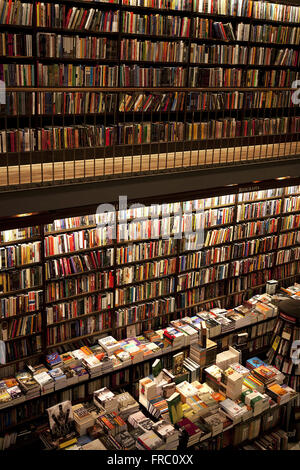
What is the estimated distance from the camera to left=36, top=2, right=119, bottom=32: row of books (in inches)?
178

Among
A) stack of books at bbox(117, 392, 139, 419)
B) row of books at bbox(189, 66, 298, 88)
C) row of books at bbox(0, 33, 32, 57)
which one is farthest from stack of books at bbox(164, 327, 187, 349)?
row of books at bbox(0, 33, 32, 57)

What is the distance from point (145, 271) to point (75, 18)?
287 cm

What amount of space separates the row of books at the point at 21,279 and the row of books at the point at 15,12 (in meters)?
2.40

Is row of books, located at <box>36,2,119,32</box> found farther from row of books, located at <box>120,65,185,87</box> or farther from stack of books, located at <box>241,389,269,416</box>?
stack of books, located at <box>241,389,269,416</box>

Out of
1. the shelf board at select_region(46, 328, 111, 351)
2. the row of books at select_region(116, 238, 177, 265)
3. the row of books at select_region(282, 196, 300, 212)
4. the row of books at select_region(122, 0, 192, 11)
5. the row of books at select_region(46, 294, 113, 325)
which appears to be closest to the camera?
the row of books at select_region(122, 0, 192, 11)

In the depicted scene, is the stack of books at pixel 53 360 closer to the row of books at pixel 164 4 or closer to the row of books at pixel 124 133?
the row of books at pixel 124 133

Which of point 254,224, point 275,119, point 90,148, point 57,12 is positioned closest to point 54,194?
point 90,148

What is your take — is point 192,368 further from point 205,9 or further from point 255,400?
point 205,9

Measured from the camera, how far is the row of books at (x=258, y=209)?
621cm

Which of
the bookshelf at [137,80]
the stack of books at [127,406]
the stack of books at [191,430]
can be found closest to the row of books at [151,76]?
the bookshelf at [137,80]

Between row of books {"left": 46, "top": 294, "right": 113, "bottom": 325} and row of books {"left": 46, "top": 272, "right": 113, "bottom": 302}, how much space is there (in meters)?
0.08
